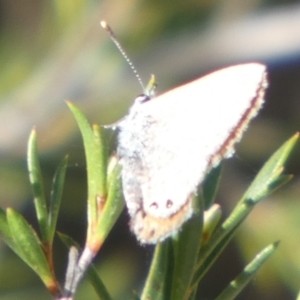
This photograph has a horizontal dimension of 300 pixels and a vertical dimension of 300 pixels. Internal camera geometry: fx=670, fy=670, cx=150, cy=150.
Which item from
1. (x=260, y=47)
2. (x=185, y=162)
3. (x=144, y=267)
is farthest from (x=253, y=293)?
(x=185, y=162)

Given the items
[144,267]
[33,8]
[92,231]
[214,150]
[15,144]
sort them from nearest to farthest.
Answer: [92,231], [214,150], [15,144], [144,267], [33,8]

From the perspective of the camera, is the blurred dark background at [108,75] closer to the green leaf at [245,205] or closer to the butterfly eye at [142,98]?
the butterfly eye at [142,98]

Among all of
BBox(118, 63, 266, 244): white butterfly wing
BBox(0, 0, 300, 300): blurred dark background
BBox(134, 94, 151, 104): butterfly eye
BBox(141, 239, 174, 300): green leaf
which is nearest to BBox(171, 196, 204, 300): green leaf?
BBox(141, 239, 174, 300): green leaf

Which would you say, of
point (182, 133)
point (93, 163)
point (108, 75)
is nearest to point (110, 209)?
point (93, 163)

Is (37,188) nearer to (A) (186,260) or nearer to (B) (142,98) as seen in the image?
(A) (186,260)

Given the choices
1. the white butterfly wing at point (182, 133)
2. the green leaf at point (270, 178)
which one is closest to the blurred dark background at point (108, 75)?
the white butterfly wing at point (182, 133)

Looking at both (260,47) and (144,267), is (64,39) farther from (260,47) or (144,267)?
(144,267)
